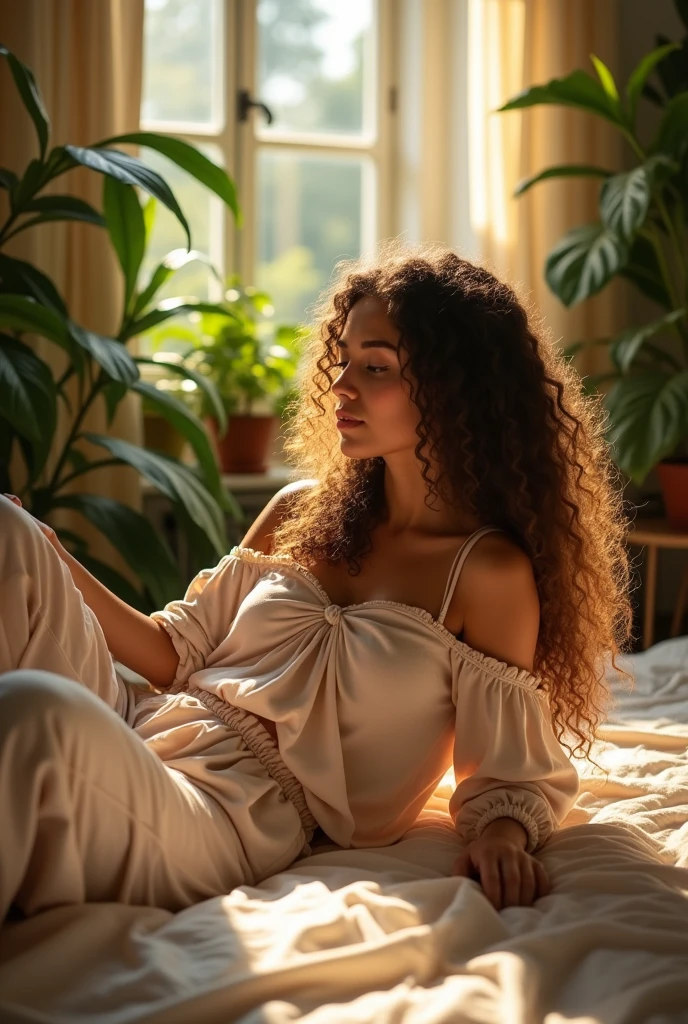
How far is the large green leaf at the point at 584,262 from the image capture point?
9.82 feet

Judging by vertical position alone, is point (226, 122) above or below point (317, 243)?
above

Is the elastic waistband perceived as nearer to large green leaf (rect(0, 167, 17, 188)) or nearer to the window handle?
large green leaf (rect(0, 167, 17, 188))

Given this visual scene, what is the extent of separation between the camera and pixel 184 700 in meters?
1.52

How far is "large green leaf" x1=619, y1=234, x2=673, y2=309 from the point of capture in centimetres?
329

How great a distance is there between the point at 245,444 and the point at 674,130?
137 cm

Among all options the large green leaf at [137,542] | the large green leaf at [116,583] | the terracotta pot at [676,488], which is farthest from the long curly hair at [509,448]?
the terracotta pot at [676,488]

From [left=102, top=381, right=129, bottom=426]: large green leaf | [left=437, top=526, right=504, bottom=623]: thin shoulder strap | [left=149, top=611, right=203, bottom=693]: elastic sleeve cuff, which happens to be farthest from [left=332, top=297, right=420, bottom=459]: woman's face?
[left=102, top=381, right=129, bottom=426]: large green leaf

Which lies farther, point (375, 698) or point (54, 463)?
point (54, 463)

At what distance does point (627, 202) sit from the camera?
9.68 feet

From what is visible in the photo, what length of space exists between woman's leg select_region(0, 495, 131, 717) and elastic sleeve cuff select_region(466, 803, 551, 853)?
0.49 meters

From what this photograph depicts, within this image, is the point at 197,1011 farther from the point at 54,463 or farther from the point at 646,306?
the point at 646,306

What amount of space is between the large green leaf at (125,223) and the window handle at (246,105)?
1.17 meters

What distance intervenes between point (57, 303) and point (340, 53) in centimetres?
170

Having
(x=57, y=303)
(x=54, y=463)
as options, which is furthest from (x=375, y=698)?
(x=54, y=463)
